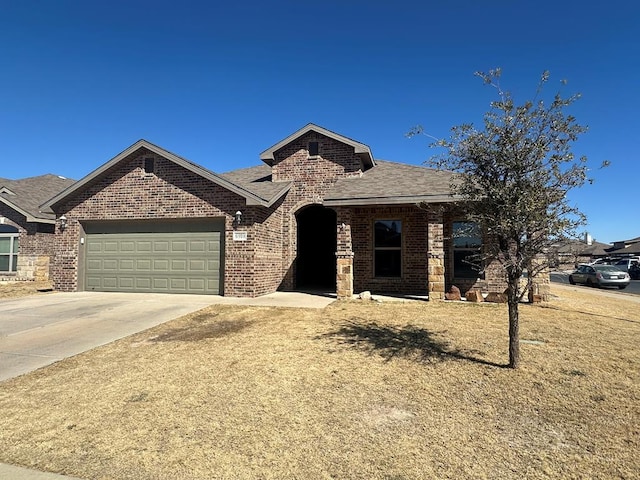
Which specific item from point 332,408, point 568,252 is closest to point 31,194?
point 332,408

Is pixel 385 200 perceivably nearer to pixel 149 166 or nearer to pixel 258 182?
pixel 258 182

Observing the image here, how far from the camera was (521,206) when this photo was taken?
4.80m

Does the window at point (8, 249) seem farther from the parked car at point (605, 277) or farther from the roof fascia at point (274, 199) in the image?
the parked car at point (605, 277)

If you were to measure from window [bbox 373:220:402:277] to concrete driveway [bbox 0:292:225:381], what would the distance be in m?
5.95

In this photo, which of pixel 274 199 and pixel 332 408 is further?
pixel 274 199

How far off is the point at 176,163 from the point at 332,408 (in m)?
11.0

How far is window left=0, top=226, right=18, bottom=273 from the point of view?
17.7 metres

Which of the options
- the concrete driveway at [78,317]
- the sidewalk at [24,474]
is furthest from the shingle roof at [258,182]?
the sidewalk at [24,474]

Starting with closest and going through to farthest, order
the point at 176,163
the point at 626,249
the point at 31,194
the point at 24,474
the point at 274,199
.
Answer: the point at 24,474 → the point at 176,163 → the point at 274,199 → the point at 31,194 → the point at 626,249

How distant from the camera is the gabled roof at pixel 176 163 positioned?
38.7ft

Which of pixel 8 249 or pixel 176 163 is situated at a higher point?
pixel 176 163

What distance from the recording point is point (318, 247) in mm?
17516

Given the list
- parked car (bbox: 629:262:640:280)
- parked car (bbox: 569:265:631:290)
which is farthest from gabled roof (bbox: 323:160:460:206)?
parked car (bbox: 629:262:640:280)

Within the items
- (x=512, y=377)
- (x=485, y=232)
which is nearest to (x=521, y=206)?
(x=485, y=232)
